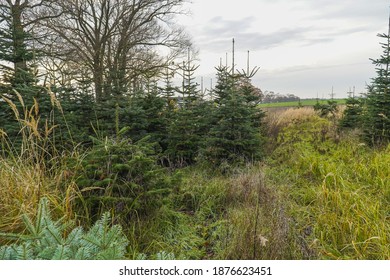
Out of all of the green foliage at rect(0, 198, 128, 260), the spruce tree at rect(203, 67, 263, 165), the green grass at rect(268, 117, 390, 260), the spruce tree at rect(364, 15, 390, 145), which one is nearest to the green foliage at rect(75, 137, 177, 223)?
the green foliage at rect(0, 198, 128, 260)

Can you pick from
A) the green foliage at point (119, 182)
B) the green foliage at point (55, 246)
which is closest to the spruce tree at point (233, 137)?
the green foliage at point (119, 182)

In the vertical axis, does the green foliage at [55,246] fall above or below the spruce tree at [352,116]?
below

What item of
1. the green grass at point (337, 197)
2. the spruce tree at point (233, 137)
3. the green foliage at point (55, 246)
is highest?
the spruce tree at point (233, 137)


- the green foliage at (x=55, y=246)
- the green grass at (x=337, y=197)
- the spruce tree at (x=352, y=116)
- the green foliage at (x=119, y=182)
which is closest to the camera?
the green foliage at (x=55, y=246)

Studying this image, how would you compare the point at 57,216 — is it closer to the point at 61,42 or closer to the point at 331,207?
Answer: the point at 331,207

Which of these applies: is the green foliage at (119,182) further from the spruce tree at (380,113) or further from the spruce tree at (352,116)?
the spruce tree at (352,116)

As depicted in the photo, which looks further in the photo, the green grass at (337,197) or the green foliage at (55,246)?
the green grass at (337,197)

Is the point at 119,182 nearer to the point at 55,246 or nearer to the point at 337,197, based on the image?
the point at 55,246

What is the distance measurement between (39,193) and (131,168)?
836 millimetres

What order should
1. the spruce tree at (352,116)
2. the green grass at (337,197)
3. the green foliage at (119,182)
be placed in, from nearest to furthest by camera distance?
the green grass at (337,197) < the green foliage at (119,182) < the spruce tree at (352,116)

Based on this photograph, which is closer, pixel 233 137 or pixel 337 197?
pixel 337 197

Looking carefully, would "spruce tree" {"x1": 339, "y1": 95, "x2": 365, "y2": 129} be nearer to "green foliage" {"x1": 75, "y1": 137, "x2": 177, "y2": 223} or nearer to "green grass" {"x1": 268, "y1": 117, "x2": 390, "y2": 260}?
"green grass" {"x1": 268, "y1": 117, "x2": 390, "y2": 260}

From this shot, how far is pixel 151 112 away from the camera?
6148 millimetres

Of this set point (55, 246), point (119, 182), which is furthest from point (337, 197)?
point (55, 246)
